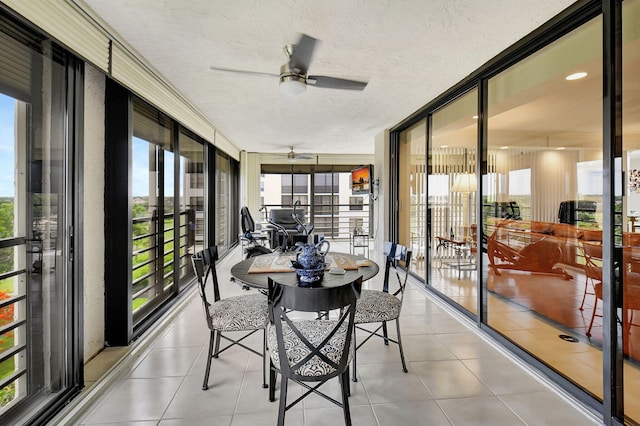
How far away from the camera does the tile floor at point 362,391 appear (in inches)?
71.2

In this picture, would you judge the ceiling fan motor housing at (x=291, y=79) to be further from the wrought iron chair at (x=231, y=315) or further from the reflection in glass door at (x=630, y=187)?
the reflection in glass door at (x=630, y=187)

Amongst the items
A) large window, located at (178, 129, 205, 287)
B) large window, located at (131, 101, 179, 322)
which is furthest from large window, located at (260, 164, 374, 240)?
large window, located at (131, 101, 179, 322)

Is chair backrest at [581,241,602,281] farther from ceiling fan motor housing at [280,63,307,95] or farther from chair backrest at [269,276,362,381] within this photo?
ceiling fan motor housing at [280,63,307,95]

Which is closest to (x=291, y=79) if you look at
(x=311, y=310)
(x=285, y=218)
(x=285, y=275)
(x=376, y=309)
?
(x=285, y=275)

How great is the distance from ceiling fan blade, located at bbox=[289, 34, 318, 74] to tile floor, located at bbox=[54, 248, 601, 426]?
7.14 ft

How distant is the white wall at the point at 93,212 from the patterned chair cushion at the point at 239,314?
91cm

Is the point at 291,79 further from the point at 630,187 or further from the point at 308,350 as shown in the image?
the point at 630,187

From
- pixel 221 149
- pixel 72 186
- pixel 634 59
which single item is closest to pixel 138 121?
pixel 72 186

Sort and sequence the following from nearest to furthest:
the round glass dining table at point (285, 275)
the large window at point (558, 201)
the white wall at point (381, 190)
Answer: the large window at point (558, 201) → the round glass dining table at point (285, 275) → the white wall at point (381, 190)

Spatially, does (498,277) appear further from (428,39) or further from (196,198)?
A: (196,198)

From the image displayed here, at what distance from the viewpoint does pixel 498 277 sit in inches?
119

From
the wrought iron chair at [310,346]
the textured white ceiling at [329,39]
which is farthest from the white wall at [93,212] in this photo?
the wrought iron chair at [310,346]

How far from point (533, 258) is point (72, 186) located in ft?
11.6

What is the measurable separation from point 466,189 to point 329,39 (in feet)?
6.96
